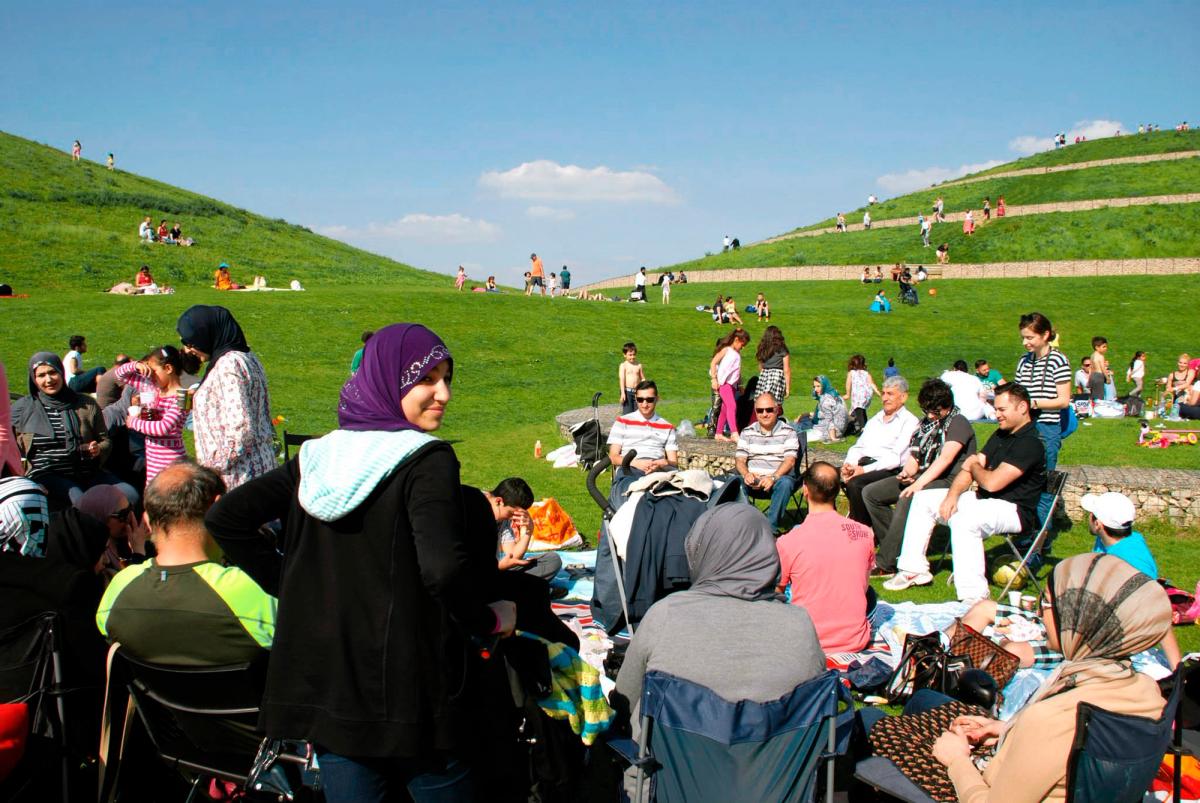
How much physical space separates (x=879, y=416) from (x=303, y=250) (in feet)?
134

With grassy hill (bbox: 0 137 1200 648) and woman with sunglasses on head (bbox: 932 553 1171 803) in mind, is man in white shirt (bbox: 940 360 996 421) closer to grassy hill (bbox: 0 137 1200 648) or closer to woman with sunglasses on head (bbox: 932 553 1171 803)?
grassy hill (bbox: 0 137 1200 648)

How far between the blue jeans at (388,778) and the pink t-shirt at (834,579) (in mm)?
3391

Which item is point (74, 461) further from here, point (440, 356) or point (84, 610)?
point (440, 356)

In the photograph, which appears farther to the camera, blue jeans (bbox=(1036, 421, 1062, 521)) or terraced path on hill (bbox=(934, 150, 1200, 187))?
terraced path on hill (bbox=(934, 150, 1200, 187))

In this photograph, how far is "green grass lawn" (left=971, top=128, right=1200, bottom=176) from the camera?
68000mm

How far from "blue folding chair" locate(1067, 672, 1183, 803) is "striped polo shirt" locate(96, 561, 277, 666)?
2.83 metres

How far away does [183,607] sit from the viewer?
3.20 metres

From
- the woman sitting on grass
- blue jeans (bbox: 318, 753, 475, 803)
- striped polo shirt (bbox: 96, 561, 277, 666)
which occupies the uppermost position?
striped polo shirt (bbox: 96, 561, 277, 666)

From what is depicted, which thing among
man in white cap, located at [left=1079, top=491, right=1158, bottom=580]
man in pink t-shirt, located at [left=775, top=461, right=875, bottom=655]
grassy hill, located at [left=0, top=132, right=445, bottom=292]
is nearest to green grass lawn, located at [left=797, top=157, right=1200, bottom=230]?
grassy hill, located at [left=0, top=132, right=445, bottom=292]

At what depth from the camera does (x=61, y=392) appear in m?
7.01

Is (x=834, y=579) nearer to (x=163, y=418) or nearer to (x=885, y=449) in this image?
(x=885, y=449)

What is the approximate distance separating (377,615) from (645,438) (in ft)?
21.7

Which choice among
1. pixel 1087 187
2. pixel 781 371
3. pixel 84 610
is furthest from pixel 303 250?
pixel 1087 187

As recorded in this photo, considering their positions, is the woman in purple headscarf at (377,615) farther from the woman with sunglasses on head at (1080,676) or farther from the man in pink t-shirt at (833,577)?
the man in pink t-shirt at (833,577)
